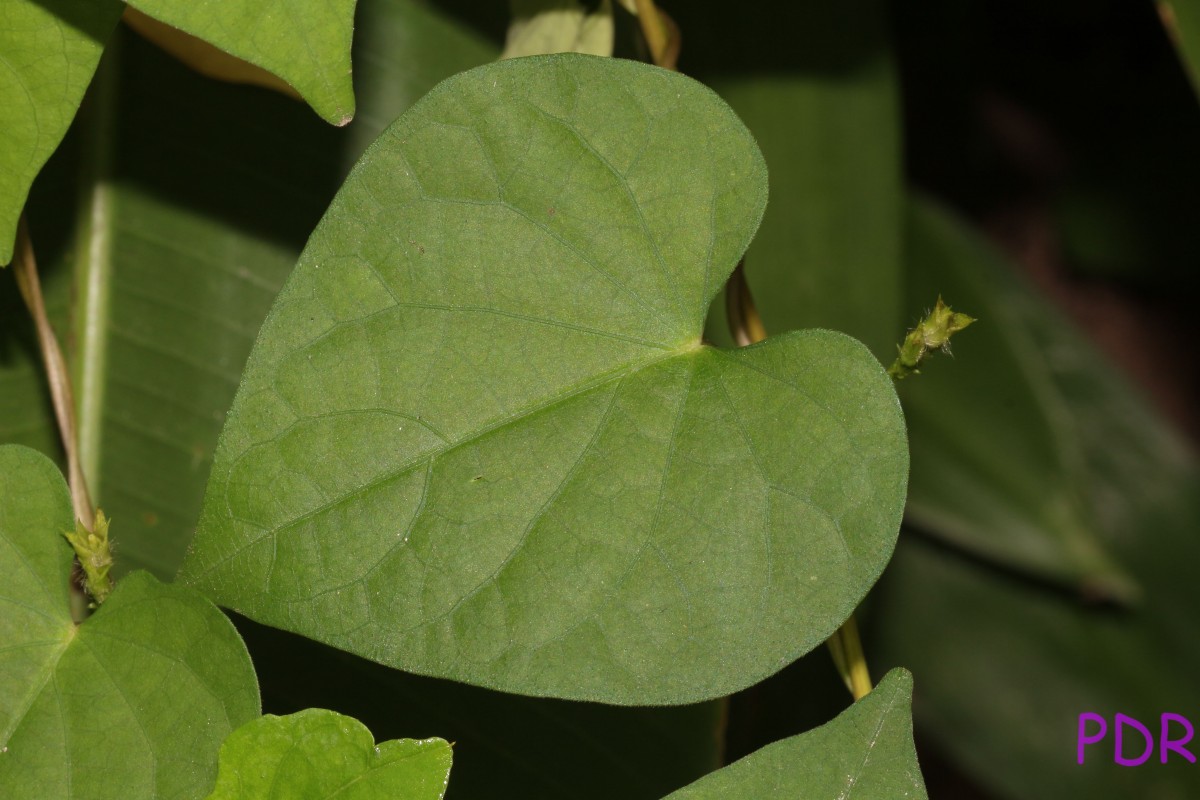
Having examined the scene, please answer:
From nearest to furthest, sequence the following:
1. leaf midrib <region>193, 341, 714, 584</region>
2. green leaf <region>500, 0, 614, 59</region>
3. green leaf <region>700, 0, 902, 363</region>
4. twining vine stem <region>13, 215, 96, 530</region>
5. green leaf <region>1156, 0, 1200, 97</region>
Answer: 1. leaf midrib <region>193, 341, 714, 584</region>
2. twining vine stem <region>13, 215, 96, 530</region>
3. green leaf <region>500, 0, 614, 59</region>
4. green leaf <region>1156, 0, 1200, 97</region>
5. green leaf <region>700, 0, 902, 363</region>

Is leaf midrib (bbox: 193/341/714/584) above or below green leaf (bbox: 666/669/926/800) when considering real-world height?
above

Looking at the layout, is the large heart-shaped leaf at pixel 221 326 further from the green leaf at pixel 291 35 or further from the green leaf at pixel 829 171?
the green leaf at pixel 291 35

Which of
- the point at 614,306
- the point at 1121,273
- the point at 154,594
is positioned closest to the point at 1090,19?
the point at 1121,273

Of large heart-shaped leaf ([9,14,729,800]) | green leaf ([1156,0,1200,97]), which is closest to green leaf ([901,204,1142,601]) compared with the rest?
green leaf ([1156,0,1200,97])

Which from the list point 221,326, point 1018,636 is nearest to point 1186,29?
point 221,326

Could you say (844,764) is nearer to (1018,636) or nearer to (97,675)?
(97,675)

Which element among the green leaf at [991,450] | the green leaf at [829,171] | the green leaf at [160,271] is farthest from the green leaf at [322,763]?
the green leaf at [991,450]

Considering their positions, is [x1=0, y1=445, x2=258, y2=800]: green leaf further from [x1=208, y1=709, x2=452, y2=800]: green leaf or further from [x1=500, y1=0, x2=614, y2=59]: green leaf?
[x1=500, y1=0, x2=614, y2=59]: green leaf

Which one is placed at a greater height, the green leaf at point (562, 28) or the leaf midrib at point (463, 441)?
the green leaf at point (562, 28)
